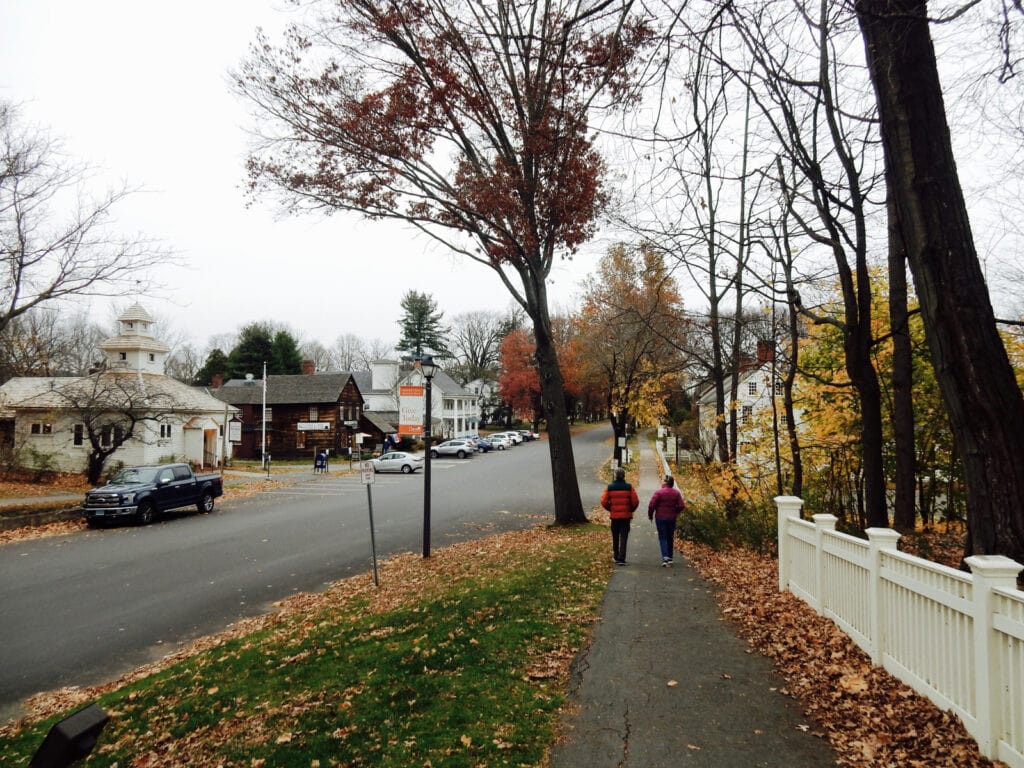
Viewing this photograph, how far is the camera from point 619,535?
36.1 feet

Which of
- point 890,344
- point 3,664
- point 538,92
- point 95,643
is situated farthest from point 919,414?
point 3,664

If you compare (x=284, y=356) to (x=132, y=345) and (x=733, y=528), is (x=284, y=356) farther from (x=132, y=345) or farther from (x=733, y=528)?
(x=733, y=528)

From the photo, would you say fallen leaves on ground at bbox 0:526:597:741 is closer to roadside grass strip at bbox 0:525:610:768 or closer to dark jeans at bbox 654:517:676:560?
roadside grass strip at bbox 0:525:610:768

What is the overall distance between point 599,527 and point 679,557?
3978 millimetres

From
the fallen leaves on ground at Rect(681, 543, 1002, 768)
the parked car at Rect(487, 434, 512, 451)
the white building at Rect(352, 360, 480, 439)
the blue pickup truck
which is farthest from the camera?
the white building at Rect(352, 360, 480, 439)

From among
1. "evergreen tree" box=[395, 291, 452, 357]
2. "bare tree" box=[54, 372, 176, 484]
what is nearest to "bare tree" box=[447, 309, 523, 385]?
"evergreen tree" box=[395, 291, 452, 357]

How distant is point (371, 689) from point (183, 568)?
9.15 metres

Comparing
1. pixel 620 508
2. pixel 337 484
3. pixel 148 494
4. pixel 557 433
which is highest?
pixel 557 433

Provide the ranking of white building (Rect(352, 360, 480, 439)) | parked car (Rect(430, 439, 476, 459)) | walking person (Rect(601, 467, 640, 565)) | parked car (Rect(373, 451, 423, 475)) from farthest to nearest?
1. white building (Rect(352, 360, 480, 439))
2. parked car (Rect(430, 439, 476, 459))
3. parked car (Rect(373, 451, 423, 475))
4. walking person (Rect(601, 467, 640, 565))

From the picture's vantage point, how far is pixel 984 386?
16.1 ft

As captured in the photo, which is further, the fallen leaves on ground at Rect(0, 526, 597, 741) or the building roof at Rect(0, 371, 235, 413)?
the building roof at Rect(0, 371, 235, 413)

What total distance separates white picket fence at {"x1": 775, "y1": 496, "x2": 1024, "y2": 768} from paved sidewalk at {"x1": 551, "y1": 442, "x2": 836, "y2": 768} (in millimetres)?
959

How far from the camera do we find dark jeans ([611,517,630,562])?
10.8 metres

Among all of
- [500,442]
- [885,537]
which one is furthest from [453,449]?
[885,537]
